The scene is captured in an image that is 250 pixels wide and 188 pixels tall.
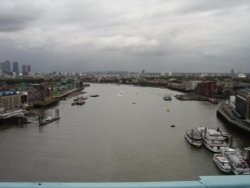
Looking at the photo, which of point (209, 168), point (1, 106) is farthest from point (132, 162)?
point (1, 106)

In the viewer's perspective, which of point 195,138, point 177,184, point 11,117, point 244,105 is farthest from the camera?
point 11,117

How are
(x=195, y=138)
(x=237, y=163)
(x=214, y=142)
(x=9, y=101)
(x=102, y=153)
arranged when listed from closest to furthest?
(x=237, y=163) → (x=102, y=153) → (x=214, y=142) → (x=195, y=138) → (x=9, y=101)

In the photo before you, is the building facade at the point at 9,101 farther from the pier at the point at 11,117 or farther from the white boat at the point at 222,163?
the white boat at the point at 222,163

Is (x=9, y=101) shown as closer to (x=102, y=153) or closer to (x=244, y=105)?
(x=102, y=153)

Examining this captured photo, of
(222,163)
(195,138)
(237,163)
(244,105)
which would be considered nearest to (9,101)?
(195,138)

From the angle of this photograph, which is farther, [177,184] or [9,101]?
[9,101]

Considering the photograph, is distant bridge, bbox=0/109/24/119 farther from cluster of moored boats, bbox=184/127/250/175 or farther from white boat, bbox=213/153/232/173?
white boat, bbox=213/153/232/173
